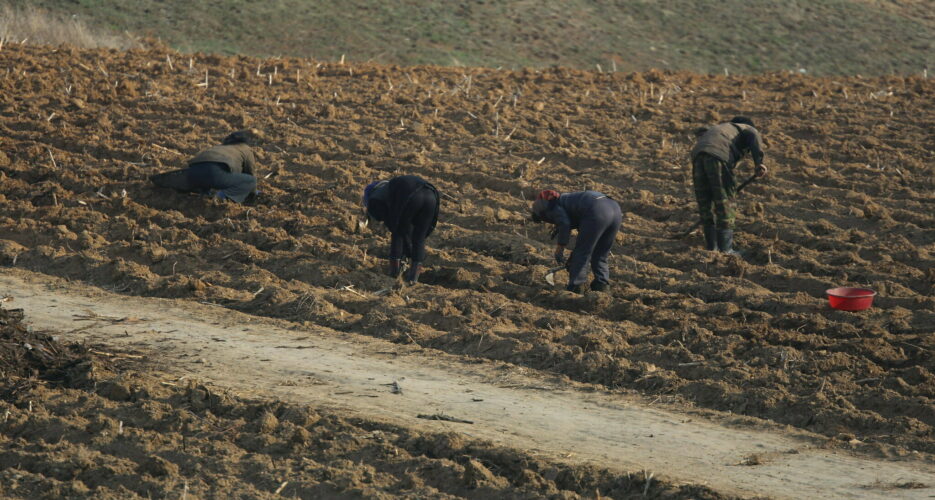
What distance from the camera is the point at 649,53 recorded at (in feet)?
92.3

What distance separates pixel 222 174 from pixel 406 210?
2.80 meters

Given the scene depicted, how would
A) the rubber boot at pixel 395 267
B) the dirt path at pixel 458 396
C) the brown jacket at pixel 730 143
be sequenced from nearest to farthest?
the dirt path at pixel 458 396 < the rubber boot at pixel 395 267 < the brown jacket at pixel 730 143

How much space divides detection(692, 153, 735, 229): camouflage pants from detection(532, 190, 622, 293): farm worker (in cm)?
148

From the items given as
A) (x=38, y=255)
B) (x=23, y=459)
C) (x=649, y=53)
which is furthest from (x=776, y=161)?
(x=649, y=53)

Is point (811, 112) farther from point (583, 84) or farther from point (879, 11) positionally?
point (879, 11)

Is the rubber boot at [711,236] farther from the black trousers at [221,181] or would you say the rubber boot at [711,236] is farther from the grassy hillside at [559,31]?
the grassy hillside at [559,31]

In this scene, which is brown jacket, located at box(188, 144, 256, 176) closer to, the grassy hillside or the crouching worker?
the crouching worker

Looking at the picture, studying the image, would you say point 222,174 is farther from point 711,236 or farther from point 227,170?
point 711,236

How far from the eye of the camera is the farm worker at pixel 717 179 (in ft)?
35.4

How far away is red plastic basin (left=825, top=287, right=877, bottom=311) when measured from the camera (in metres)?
9.16

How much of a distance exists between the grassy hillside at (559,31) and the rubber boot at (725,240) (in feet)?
48.0

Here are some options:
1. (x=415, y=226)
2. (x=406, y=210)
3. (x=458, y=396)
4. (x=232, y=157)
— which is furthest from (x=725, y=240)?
(x=232, y=157)

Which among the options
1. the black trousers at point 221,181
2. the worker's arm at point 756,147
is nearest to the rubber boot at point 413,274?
the black trousers at point 221,181

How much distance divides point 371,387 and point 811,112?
969cm
